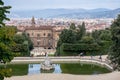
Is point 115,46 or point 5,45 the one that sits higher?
point 5,45

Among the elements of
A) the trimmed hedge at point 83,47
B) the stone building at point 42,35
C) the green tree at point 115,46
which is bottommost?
the stone building at point 42,35

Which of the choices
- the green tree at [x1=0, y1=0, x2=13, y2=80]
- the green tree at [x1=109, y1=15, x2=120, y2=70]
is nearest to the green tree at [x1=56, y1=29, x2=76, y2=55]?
the green tree at [x1=109, y1=15, x2=120, y2=70]

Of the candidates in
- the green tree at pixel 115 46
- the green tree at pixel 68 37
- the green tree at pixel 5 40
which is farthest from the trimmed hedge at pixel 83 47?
the green tree at pixel 5 40

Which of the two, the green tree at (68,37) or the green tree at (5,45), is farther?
the green tree at (68,37)

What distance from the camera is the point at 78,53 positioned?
4662 cm

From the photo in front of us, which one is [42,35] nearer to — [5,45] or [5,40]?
[5,40]

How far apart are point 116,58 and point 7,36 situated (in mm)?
18257

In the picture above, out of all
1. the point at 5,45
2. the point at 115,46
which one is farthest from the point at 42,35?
the point at 5,45

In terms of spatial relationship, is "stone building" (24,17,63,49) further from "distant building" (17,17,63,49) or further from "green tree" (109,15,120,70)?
"green tree" (109,15,120,70)

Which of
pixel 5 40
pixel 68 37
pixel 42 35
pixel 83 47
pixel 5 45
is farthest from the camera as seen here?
pixel 42 35

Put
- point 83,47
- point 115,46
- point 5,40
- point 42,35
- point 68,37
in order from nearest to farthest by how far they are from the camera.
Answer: point 5,40, point 115,46, point 83,47, point 68,37, point 42,35

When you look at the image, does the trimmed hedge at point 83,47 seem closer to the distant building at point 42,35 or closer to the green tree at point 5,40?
the green tree at point 5,40

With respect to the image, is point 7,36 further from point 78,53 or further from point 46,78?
point 78,53


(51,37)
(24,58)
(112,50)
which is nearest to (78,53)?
(24,58)
